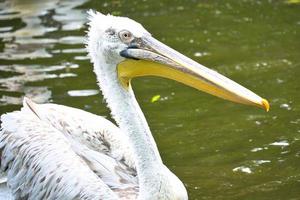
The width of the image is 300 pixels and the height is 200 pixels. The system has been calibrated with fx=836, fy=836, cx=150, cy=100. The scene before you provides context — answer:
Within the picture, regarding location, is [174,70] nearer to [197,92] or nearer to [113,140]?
[113,140]

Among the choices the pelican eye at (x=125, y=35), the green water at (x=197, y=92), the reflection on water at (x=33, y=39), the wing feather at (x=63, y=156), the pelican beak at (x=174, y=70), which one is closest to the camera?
the pelican beak at (x=174, y=70)

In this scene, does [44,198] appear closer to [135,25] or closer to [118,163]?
[118,163]

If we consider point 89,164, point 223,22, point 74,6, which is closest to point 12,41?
point 74,6

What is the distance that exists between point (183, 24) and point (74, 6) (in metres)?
2.10

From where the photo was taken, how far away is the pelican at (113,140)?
506 centimetres

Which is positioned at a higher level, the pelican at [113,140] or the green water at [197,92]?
the pelican at [113,140]

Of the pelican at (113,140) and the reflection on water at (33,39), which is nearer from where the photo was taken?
the pelican at (113,140)

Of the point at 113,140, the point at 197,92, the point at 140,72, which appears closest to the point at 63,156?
the point at 113,140

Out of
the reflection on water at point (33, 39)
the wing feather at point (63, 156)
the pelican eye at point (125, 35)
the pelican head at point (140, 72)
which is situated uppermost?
the pelican eye at point (125, 35)

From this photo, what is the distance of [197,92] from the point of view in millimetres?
8641

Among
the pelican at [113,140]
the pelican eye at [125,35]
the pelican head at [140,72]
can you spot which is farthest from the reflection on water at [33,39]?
the pelican eye at [125,35]

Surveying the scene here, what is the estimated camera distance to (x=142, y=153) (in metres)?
5.15

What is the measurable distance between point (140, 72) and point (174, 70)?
27 centimetres

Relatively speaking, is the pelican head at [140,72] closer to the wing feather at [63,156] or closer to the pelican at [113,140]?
the pelican at [113,140]
